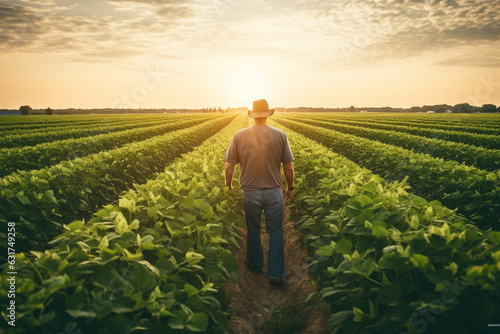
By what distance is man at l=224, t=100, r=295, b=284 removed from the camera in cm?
462

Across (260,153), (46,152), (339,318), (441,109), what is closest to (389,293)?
→ (339,318)

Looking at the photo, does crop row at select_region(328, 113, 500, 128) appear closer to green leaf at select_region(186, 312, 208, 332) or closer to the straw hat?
the straw hat

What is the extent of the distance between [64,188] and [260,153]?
414 cm

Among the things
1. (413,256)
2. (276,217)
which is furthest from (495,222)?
(413,256)

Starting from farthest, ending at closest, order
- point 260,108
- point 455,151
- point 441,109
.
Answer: point 441,109
point 455,151
point 260,108

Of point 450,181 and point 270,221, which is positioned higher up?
point 450,181

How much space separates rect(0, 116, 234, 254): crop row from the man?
8.90 feet

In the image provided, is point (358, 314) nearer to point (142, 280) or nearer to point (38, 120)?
point (142, 280)

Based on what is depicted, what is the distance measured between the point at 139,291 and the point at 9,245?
3.51m

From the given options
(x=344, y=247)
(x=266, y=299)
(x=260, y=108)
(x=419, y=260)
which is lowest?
(x=266, y=299)

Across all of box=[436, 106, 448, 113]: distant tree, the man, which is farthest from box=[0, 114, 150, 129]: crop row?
box=[436, 106, 448, 113]: distant tree

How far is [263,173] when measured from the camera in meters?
4.62

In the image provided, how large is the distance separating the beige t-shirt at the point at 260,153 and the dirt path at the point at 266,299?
1.32 m

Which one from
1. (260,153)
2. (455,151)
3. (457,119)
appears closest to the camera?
(260,153)
